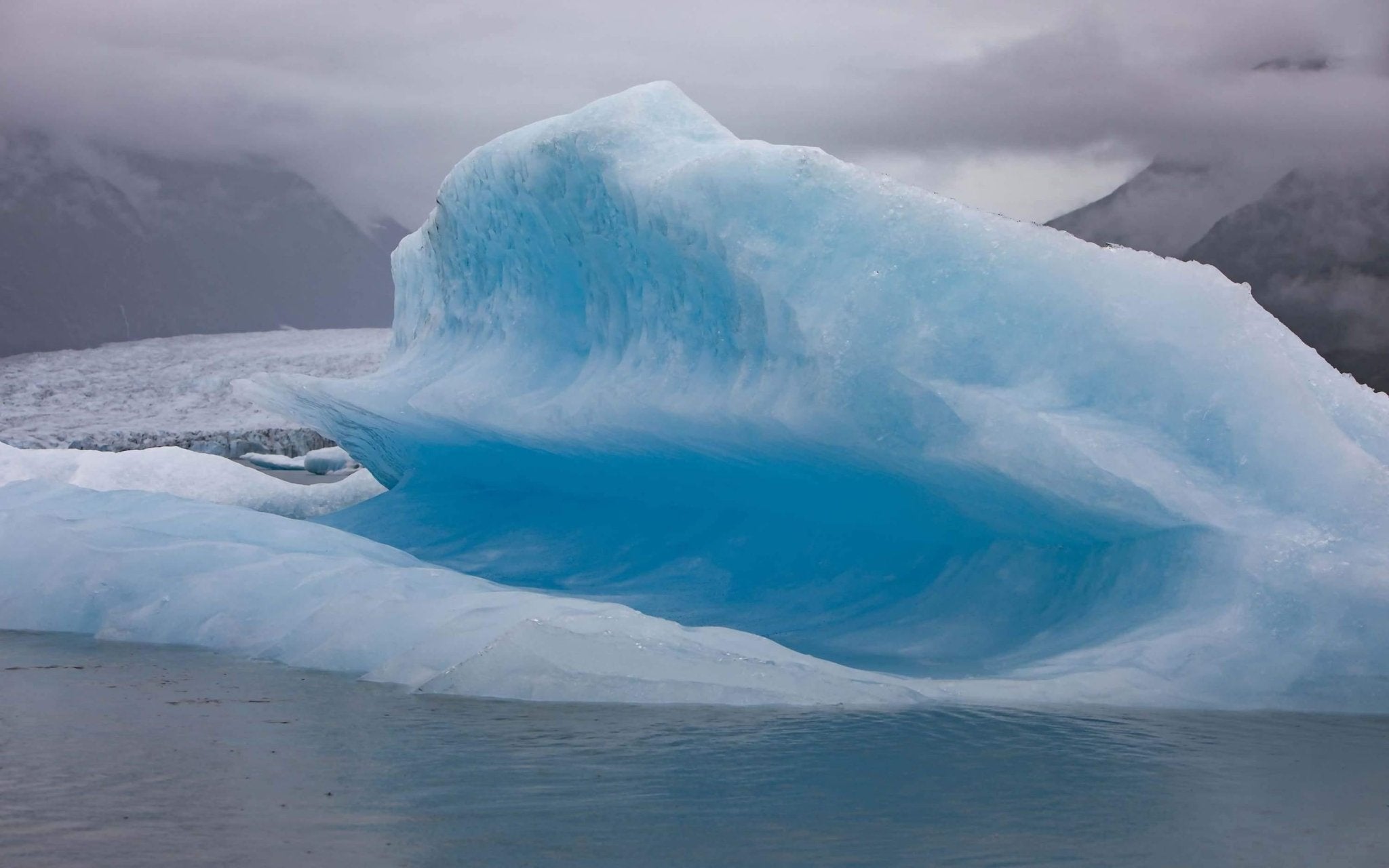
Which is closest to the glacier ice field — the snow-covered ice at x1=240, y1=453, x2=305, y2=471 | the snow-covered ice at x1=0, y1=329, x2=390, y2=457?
the snow-covered ice at x1=240, y1=453, x2=305, y2=471

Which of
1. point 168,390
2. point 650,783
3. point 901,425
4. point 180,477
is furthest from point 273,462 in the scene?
point 650,783

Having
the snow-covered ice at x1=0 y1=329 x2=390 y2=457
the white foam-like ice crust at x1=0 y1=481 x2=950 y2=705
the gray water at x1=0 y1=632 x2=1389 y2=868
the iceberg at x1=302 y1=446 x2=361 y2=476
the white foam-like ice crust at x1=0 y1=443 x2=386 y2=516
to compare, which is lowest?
the gray water at x1=0 y1=632 x2=1389 y2=868

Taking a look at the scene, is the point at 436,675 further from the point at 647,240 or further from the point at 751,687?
the point at 647,240

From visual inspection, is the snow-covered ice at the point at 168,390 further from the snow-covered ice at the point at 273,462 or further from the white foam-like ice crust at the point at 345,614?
the white foam-like ice crust at the point at 345,614

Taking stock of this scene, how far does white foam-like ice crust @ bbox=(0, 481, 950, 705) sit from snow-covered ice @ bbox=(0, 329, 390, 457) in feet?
56.3

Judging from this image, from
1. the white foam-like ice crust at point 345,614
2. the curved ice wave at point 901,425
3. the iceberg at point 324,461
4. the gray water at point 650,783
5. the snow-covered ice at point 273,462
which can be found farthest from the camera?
the snow-covered ice at point 273,462

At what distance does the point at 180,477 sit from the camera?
9.77 meters

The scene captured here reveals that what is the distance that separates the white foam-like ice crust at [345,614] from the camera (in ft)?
12.4

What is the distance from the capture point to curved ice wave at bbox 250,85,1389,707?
13.4ft

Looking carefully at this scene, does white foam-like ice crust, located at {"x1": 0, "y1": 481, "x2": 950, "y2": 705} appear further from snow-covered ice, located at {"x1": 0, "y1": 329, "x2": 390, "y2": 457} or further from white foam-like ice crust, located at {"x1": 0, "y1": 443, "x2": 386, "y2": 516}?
snow-covered ice, located at {"x1": 0, "y1": 329, "x2": 390, "y2": 457}

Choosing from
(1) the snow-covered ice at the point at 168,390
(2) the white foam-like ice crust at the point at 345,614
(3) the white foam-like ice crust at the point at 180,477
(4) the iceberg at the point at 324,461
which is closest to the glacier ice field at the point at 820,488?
(2) the white foam-like ice crust at the point at 345,614

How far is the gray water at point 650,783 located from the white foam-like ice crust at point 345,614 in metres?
0.14

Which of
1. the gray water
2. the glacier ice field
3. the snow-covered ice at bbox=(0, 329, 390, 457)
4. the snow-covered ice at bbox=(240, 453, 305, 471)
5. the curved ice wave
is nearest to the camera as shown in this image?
the gray water

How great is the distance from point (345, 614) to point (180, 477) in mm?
5802
